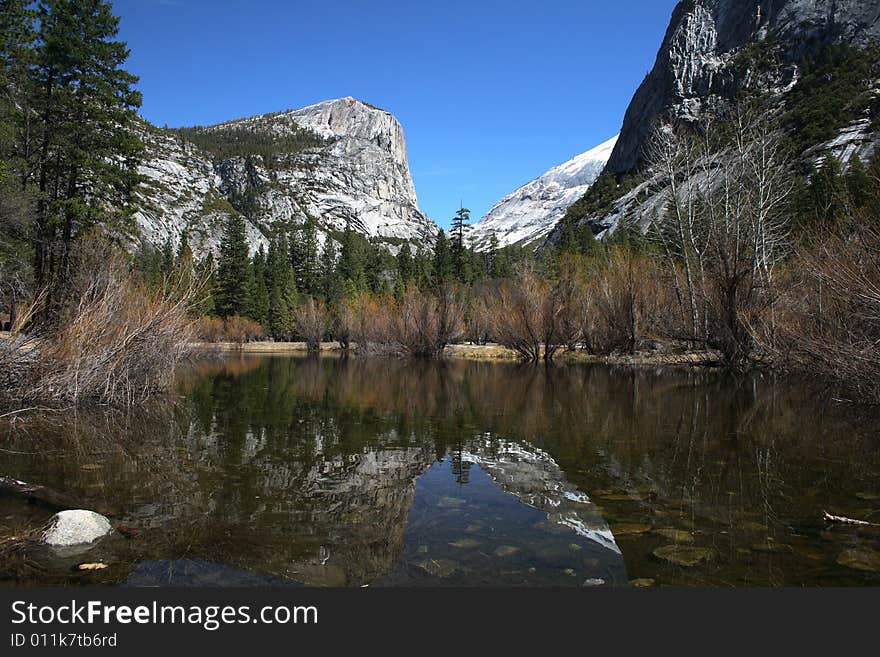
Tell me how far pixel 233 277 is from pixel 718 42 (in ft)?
347

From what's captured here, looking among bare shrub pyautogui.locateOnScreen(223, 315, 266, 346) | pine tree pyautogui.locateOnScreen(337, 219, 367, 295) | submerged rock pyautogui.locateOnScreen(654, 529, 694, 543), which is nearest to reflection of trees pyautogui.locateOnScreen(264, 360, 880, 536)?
submerged rock pyautogui.locateOnScreen(654, 529, 694, 543)

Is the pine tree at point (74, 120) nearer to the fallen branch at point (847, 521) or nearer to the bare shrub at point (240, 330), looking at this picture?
the fallen branch at point (847, 521)

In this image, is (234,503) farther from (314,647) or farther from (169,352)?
(169,352)

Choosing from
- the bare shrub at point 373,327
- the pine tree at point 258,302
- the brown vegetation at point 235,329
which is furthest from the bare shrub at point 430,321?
the pine tree at point 258,302

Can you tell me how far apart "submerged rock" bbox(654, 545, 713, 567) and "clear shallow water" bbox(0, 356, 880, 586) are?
0.03 meters

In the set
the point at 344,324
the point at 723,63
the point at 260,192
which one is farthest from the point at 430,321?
the point at 260,192

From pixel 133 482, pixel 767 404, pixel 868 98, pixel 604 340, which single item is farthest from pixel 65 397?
pixel 868 98

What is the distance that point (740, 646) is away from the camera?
10.4 ft

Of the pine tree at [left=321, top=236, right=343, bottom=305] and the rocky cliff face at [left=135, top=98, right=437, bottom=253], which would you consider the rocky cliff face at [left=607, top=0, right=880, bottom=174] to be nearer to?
the pine tree at [left=321, top=236, right=343, bottom=305]

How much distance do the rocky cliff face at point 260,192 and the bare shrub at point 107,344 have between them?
94651 millimetres

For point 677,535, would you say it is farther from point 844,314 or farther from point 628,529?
point 844,314

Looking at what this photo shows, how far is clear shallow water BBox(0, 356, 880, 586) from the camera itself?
14.0 feet

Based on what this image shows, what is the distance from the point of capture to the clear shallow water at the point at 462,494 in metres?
4.27

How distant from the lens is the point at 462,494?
Result: 666cm
